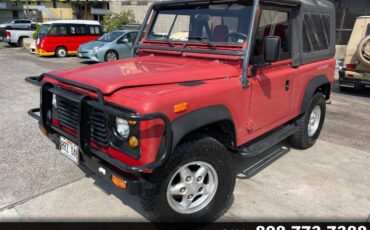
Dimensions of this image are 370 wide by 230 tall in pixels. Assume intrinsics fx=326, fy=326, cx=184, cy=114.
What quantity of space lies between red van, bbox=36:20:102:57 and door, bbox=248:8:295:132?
15662 mm

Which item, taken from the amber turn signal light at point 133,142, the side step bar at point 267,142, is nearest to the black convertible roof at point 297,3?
the side step bar at point 267,142

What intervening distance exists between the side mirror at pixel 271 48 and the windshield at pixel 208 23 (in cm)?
27

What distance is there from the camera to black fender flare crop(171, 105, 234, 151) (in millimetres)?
2582

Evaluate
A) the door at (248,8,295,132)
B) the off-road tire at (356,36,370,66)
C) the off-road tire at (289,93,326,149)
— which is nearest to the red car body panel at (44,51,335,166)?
the door at (248,8,295,132)

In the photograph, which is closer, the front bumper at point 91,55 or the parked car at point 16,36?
the front bumper at point 91,55

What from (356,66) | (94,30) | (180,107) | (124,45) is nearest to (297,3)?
(180,107)

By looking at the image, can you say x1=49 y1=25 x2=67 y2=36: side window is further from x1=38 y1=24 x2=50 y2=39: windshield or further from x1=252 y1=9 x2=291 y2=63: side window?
x1=252 y1=9 x2=291 y2=63: side window

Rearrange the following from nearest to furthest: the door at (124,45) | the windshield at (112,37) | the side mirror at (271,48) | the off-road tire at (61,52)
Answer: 1. the side mirror at (271,48)
2. the door at (124,45)
3. the windshield at (112,37)
4. the off-road tire at (61,52)

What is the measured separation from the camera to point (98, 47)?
14.3 m

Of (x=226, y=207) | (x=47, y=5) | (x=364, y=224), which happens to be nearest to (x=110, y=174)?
(x=226, y=207)

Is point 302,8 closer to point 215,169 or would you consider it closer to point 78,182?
point 215,169

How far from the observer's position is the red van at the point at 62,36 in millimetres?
17141

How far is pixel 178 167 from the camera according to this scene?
8.94 feet

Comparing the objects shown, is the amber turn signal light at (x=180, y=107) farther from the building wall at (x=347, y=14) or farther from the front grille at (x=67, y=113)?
the building wall at (x=347, y=14)
